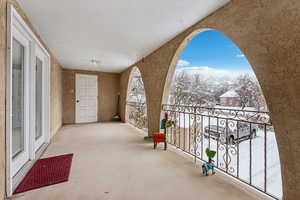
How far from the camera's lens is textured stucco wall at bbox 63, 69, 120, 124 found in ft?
19.1

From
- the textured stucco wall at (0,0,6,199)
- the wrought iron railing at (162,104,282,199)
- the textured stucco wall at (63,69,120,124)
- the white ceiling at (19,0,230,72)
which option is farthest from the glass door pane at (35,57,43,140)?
the wrought iron railing at (162,104,282,199)

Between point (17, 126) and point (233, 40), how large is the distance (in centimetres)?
309

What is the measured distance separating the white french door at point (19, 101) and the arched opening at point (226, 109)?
2.44m

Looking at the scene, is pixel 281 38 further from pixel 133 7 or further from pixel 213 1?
pixel 133 7

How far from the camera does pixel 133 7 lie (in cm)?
187

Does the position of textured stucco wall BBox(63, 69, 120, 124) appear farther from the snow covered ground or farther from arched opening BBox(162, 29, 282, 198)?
the snow covered ground

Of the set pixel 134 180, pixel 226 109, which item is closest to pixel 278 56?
pixel 226 109

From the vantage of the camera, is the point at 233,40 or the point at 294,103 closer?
the point at 294,103

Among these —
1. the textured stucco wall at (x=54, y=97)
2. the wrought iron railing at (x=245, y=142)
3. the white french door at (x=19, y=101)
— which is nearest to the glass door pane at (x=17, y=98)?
the white french door at (x=19, y=101)

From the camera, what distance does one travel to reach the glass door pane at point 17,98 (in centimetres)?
192

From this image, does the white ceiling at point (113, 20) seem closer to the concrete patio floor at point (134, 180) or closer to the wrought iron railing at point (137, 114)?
the wrought iron railing at point (137, 114)

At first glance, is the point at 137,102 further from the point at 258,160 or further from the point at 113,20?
the point at 258,160

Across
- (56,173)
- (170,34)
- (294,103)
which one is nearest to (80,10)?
(170,34)

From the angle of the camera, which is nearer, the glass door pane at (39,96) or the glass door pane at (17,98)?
the glass door pane at (17,98)
